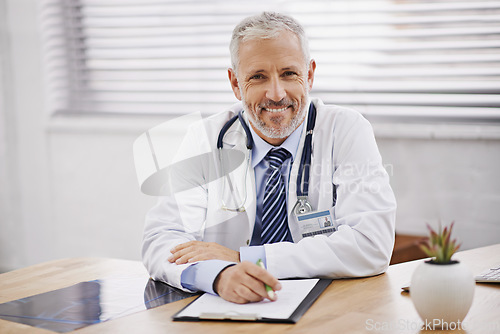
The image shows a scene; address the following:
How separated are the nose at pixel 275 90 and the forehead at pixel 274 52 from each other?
0.05 metres

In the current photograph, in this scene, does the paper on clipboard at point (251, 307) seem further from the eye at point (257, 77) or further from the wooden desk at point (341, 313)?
the eye at point (257, 77)

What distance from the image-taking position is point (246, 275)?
143 centimetres

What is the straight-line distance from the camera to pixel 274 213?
198cm

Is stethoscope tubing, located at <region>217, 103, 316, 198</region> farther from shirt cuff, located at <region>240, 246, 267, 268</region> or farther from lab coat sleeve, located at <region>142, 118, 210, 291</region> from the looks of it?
shirt cuff, located at <region>240, 246, 267, 268</region>

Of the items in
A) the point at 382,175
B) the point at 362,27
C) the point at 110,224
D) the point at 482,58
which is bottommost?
the point at 110,224

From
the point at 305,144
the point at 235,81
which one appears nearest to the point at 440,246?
the point at 305,144

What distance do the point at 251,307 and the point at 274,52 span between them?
0.92m

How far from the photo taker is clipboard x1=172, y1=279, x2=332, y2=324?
50.6 inches

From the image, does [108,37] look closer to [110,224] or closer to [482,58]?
[110,224]

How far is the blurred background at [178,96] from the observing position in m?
2.90

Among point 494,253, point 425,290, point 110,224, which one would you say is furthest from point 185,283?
point 110,224

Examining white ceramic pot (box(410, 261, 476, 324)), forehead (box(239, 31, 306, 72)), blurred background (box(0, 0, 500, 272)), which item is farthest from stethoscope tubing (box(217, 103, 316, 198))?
blurred background (box(0, 0, 500, 272))

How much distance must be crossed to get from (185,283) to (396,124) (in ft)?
5.92

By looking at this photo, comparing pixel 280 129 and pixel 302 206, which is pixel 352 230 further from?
pixel 280 129
